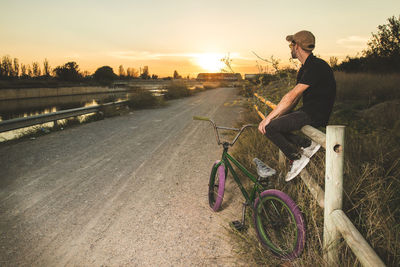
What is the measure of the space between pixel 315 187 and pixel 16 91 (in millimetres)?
40275

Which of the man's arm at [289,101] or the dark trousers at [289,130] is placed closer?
the man's arm at [289,101]

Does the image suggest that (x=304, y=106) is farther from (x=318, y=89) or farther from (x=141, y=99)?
(x=141, y=99)

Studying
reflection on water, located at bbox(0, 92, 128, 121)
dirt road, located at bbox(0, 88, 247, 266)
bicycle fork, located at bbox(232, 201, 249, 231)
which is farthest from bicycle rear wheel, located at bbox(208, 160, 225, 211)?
reflection on water, located at bbox(0, 92, 128, 121)

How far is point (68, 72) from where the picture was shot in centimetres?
7181

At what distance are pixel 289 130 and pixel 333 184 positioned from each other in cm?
87

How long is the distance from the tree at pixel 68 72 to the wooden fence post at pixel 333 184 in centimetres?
7660

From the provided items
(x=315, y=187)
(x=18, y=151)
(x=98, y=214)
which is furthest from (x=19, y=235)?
(x=18, y=151)

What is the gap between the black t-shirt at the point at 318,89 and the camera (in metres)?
2.53

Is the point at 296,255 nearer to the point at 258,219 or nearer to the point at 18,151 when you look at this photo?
the point at 258,219

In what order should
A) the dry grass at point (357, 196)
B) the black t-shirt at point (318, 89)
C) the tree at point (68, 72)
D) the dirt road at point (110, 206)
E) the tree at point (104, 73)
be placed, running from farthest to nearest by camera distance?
the tree at point (104, 73), the tree at point (68, 72), the dirt road at point (110, 206), the black t-shirt at point (318, 89), the dry grass at point (357, 196)

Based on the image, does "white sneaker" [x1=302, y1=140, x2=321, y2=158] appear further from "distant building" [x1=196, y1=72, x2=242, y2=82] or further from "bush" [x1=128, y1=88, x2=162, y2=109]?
"bush" [x1=128, y1=88, x2=162, y2=109]

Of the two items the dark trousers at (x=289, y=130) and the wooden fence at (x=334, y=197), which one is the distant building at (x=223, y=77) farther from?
the wooden fence at (x=334, y=197)

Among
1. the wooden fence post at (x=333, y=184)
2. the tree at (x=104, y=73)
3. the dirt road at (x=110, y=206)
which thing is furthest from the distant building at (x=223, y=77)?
the tree at (x=104, y=73)

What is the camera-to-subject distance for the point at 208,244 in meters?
2.93
